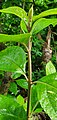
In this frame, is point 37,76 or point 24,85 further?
point 37,76

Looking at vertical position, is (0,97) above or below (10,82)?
above

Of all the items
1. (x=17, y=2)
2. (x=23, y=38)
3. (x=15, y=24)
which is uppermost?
(x=23, y=38)

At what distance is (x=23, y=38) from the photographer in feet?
1.68

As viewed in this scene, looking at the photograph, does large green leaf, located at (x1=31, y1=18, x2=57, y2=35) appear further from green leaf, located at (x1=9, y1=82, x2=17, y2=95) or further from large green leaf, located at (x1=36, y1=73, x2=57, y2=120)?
green leaf, located at (x1=9, y1=82, x2=17, y2=95)

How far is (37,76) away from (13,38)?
2643 mm

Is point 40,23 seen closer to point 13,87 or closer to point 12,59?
point 12,59

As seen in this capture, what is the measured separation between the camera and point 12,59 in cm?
60

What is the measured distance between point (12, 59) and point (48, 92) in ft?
0.33

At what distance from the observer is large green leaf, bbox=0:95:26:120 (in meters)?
0.59

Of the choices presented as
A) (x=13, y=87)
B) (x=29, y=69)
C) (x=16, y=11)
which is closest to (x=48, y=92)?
(x=29, y=69)

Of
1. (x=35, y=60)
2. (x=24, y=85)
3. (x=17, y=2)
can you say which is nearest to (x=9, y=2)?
(x=17, y=2)

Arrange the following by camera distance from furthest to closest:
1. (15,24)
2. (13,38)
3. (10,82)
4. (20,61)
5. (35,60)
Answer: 1. (35,60)
2. (15,24)
3. (10,82)
4. (20,61)
5. (13,38)

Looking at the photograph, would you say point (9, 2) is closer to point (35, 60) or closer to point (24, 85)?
point (24, 85)

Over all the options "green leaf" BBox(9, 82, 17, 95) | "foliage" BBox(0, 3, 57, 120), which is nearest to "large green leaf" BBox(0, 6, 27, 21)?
"foliage" BBox(0, 3, 57, 120)
